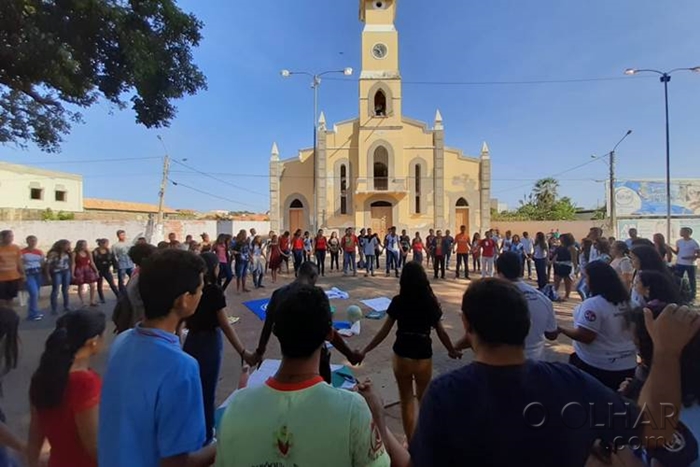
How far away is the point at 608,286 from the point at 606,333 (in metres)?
0.34

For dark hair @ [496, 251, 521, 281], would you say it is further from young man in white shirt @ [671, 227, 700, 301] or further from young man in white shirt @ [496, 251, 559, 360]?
young man in white shirt @ [671, 227, 700, 301]

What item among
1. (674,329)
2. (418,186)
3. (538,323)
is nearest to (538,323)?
(538,323)

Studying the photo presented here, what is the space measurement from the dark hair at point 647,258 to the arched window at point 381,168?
19.6 meters

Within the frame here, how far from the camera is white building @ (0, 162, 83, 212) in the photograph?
27.7 m

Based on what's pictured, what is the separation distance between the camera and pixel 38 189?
97.6ft

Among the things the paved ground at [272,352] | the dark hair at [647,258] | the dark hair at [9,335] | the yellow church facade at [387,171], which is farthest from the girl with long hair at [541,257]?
the yellow church facade at [387,171]

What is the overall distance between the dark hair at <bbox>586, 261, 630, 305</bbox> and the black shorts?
803 centimetres

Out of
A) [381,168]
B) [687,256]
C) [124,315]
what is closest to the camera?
[124,315]

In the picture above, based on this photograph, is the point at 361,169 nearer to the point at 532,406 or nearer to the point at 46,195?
the point at 532,406

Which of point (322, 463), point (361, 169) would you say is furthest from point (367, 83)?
point (322, 463)

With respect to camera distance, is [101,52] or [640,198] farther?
[640,198]

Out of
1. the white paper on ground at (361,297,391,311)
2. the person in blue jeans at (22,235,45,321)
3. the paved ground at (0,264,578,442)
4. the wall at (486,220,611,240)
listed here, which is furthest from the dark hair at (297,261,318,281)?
the wall at (486,220,611,240)

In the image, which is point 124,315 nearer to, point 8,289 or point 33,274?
point 8,289

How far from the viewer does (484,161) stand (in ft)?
79.1
